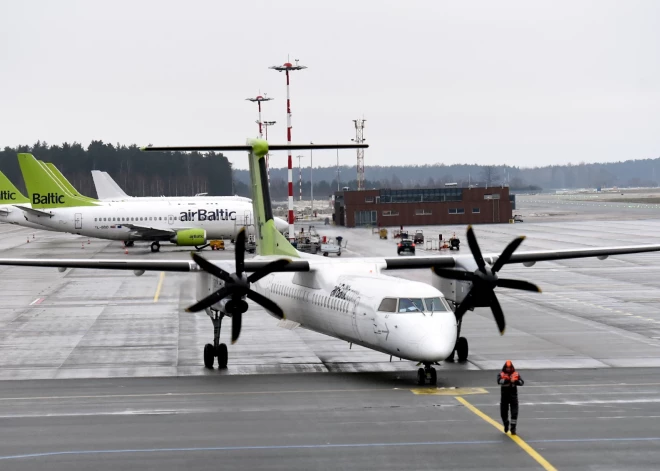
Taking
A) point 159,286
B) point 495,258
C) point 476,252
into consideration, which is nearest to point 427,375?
point 476,252

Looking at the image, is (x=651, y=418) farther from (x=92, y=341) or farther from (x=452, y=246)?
(x=452, y=246)

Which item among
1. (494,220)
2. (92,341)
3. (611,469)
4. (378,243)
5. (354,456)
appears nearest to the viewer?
(611,469)

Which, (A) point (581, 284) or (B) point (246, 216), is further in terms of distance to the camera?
(B) point (246, 216)

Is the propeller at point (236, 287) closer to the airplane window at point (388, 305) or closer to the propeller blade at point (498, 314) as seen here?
the airplane window at point (388, 305)

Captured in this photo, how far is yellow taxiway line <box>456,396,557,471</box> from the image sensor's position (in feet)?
54.4

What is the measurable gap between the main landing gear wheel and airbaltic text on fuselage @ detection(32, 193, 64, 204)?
2316 inches

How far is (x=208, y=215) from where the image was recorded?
260 ft

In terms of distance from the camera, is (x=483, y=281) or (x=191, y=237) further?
(x=191, y=237)

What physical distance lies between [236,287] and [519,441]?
10.0 meters

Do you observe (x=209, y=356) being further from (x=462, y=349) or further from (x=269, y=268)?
(x=462, y=349)

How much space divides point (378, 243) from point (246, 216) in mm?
12647

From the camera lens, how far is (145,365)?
2806 cm

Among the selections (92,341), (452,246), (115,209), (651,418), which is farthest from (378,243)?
(651,418)

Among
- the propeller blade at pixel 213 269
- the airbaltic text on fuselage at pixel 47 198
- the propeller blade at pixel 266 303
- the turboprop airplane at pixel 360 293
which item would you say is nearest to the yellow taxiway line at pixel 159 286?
the turboprop airplane at pixel 360 293
